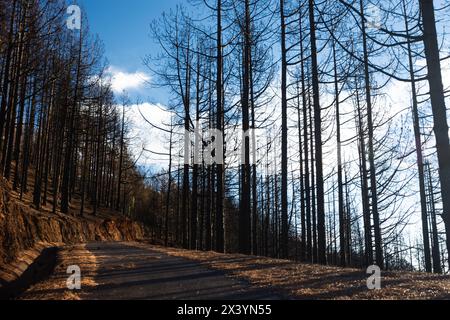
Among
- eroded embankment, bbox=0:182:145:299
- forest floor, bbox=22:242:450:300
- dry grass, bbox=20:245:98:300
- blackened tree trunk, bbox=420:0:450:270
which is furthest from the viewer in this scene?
eroded embankment, bbox=0:182:145:299

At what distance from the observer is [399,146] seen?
1808 centimetres

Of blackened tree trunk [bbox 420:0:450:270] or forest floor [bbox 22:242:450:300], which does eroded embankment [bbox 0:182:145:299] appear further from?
blackened tree trunk [bbox 420:0:450:270]

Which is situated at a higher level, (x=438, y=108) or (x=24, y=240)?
(x=438, y=108)

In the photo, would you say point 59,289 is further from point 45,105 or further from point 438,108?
point 45,105

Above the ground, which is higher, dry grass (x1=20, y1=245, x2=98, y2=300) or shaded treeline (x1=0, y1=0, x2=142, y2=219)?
shaded treeline (x1=0, y1=0, x2=142, y2=219)

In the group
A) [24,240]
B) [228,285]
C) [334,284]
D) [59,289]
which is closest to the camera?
[59,289]

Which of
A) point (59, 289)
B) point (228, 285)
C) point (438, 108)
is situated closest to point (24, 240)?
point (59, 289)

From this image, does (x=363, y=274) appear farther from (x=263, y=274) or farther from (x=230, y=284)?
(x=230, y=284)

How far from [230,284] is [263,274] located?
51.2 inches

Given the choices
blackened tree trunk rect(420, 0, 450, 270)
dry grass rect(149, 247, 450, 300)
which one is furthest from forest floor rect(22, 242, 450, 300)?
blackened tree trunk rect(420, 0, 450, 270)

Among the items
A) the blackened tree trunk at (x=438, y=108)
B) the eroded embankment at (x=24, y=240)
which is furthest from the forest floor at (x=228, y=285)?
the eroded embankment at (x=24, y=240)

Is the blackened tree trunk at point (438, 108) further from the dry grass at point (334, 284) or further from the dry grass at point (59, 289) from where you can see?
the dry grass at point (59, 289)

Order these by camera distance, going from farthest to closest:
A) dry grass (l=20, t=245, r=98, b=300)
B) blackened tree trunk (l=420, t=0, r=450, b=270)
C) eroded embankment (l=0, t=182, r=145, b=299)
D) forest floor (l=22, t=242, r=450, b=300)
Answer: eroded embankment (l=0, t=182, r=145, b=299) < blackened tree trunk (l=420, t=0, r=450, b=270) < forest floor (l=22, t=242, r=450, b=300) < dry grass (l=20, t=245, r=98, b=300)
